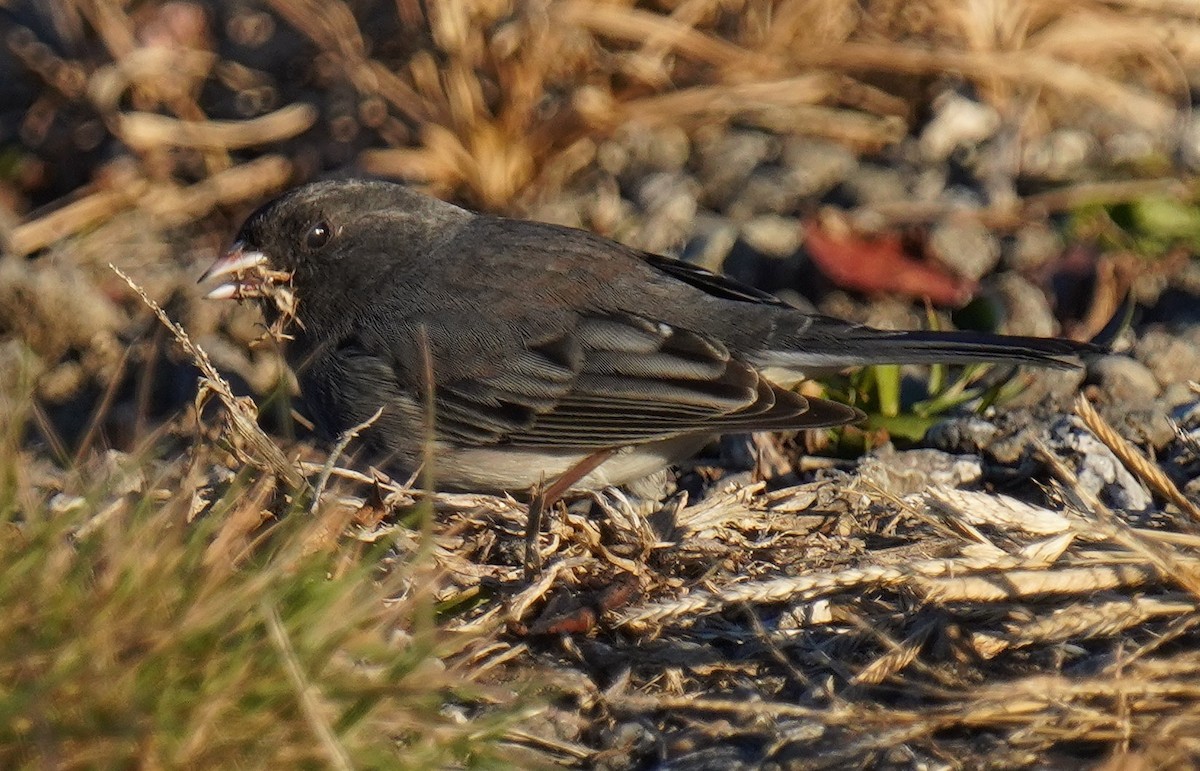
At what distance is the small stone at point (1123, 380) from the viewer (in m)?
4.12

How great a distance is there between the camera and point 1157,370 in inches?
167

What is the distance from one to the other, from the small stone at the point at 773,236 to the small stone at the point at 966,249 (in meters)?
0.46

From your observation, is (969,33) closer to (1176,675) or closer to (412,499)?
(412,499)

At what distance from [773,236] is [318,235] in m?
1.58

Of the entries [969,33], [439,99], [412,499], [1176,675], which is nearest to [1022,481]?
[1176,675]

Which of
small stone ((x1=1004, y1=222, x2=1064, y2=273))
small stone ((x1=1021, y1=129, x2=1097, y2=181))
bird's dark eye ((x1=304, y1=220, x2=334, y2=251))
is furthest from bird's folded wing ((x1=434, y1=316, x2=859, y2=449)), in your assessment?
small stone ((x1=1021, y1=129, x2=1097, y2=181))

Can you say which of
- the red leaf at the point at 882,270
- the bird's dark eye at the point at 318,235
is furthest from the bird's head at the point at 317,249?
the red leaf at the point at 882,270

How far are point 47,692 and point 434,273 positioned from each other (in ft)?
7.06

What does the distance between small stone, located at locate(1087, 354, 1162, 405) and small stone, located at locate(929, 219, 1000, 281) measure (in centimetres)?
70

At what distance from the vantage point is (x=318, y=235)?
4328 millimetres

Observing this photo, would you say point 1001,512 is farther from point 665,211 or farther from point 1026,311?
point 665,211

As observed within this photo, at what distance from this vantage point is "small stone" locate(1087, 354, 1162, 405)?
4.12 metres

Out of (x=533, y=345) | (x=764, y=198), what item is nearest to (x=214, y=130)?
(x=764, y=198)

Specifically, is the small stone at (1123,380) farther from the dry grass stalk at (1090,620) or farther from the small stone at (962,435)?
the dry grass stalk at (1090,620)
